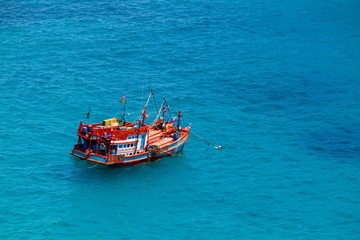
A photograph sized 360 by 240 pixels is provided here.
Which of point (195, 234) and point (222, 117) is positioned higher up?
point (222, 117)

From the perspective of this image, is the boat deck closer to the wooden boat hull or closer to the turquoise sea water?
the wooden boat hull

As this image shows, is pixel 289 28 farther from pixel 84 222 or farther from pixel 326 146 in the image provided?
pixel 84 222

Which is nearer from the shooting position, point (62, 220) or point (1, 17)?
point (62, 220)

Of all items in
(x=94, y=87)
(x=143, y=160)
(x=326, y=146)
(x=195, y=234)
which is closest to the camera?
(x=195, y=234)

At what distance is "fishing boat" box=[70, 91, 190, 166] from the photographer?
11369cm

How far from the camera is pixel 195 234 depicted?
3839 inches

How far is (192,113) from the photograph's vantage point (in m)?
138

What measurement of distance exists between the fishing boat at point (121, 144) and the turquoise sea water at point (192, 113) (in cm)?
253

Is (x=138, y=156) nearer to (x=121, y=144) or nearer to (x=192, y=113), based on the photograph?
(x=121, y=144)

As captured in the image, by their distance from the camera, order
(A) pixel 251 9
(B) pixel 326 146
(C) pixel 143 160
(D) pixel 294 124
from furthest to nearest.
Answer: (A) pixel 251 9, (D) pixel 294 124, (B) pixel 326 146, (C) pixel 143 160

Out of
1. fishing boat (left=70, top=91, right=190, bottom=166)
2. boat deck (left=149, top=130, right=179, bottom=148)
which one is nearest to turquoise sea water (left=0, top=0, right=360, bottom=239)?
fishing boat (left=70, top=91, right=190, bottom=166)

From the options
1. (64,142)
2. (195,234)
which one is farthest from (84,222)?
(64,142)

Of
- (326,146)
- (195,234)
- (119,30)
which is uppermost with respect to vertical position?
(119,30)

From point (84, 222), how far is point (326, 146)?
179 ft
